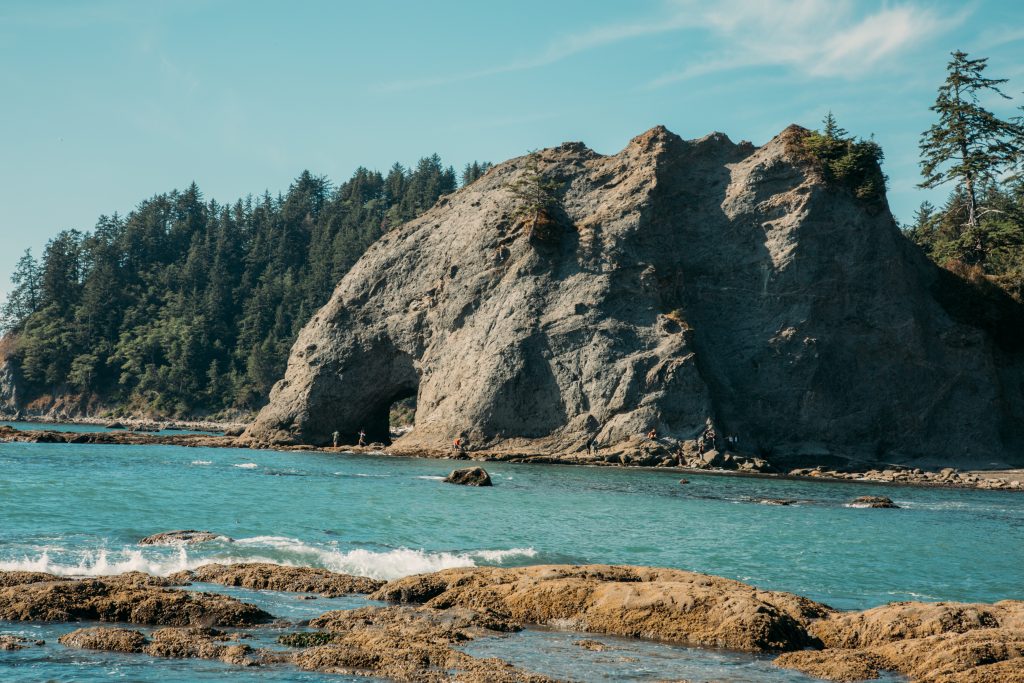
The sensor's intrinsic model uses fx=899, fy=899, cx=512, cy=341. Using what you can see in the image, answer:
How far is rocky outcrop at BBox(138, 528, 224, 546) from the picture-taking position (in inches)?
779

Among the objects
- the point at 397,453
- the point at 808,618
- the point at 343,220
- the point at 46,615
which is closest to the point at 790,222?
the point at 397,453

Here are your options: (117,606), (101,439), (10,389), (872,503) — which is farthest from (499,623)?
(10,389)

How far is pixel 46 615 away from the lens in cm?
1259

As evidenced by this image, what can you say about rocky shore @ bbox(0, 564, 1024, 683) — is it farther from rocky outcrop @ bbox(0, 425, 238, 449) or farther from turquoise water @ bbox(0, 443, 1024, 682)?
rocky outcrop @ bbox(0, 425, 238, 449)

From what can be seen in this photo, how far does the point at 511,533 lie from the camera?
2416cm

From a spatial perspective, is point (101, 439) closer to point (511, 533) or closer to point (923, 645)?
point (511, 533)

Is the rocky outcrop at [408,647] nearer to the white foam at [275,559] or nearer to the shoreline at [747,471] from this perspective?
the white foam at [275,559]

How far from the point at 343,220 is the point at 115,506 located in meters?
113

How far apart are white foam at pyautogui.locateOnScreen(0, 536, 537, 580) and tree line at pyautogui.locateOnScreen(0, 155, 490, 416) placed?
93.5m

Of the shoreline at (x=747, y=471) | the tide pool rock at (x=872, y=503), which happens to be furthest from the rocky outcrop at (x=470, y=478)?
the shoreline at (x=747, y=471)

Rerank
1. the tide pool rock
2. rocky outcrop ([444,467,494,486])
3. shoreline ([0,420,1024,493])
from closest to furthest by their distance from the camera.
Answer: the tide pool rock
rocky outcrop ([444,467,494,486])
shoreline ([0,420,1024,493])

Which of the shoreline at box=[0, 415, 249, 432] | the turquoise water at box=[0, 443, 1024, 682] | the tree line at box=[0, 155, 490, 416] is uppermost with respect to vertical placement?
the tree line at box=[0, 155, 490, 416]

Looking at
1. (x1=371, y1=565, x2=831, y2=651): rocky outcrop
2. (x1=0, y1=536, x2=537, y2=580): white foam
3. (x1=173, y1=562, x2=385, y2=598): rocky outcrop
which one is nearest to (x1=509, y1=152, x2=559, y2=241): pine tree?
(x1=0, y1=536, x2=537, y2=580): white foam

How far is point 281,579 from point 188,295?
4724 inches
